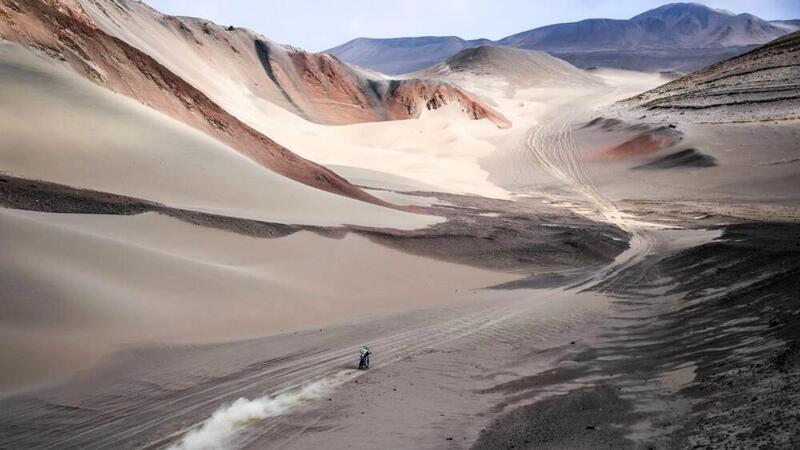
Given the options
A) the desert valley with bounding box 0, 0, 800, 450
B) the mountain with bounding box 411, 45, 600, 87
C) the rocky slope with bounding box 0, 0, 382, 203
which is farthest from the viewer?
the mountain with bounding box 411, 45, 600, 87

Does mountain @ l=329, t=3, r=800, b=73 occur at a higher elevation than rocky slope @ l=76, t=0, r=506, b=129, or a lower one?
higher

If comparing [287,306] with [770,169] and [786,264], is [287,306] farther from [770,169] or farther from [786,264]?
[770,169]

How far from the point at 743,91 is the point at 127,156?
4031 cm

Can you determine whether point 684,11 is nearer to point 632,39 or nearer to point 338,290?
point 632,39

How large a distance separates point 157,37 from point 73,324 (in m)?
38.3

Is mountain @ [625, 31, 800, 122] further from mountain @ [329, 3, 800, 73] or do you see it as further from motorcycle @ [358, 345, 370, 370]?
mountain @ [329, 3, 800, 73]

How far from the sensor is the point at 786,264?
8.87 m

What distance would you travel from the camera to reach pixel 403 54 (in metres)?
181

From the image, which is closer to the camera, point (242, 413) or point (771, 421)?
point (771, 421)

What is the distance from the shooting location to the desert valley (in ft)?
19.5

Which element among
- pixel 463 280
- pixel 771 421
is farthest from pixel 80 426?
pixel 463 280

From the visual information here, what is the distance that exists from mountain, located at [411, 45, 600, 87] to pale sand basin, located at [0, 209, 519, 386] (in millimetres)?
77613

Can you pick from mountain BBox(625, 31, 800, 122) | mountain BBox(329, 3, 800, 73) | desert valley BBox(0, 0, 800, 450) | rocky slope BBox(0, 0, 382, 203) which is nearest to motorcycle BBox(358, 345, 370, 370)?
desert valley BBox(0, 0, 800, 450)

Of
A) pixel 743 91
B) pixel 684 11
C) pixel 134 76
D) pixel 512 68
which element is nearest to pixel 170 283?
pixel 134 76
